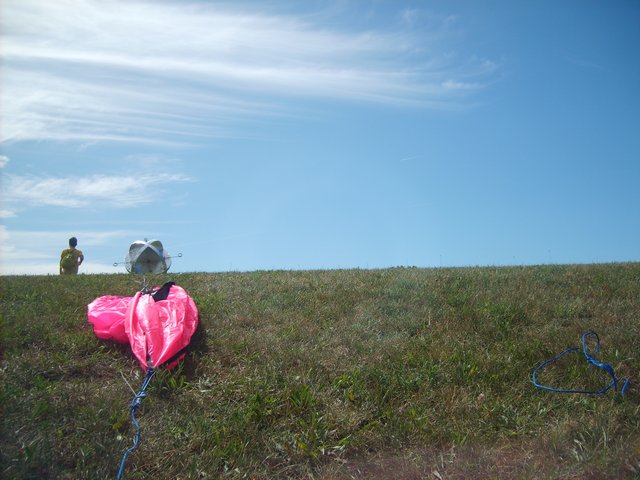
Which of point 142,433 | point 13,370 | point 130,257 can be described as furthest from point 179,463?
point 130,257

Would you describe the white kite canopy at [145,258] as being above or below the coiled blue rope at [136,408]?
above

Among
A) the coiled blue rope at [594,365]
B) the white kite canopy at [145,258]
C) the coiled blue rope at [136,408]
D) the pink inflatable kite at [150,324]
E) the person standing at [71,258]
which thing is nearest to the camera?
the coiled blue rope at [136,408]

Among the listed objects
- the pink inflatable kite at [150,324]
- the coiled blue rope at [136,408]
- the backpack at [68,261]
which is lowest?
the coiled blue rope at [136,408]

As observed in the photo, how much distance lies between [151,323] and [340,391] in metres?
2.33

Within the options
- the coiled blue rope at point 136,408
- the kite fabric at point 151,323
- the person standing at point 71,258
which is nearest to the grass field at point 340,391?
the coiled blue rope at point 136,408

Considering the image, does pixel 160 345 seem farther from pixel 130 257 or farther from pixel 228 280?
pixel 130 257

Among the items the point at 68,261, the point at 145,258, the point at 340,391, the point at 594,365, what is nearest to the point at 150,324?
the point at 340,391

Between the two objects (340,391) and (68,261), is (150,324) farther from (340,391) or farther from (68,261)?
(68,261)

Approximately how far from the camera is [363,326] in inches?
281

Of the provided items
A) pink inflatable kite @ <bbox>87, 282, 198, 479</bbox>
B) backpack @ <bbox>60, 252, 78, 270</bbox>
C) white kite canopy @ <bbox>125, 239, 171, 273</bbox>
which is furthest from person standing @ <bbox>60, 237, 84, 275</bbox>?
pink inflatable kite @ <bbox>87, 282, 198, 479</bbox>

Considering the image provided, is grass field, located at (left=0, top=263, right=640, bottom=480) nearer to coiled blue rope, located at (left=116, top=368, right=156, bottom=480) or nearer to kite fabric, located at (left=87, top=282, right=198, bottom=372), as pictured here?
coiled blue rope, located at (left=116, top=368, right=156, bottom=480)

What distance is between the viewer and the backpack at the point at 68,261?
621 inches

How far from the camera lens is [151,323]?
6.26 metres

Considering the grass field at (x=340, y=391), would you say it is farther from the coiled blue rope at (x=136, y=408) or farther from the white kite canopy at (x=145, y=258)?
the white kite canopy at (x=145, y=258)
